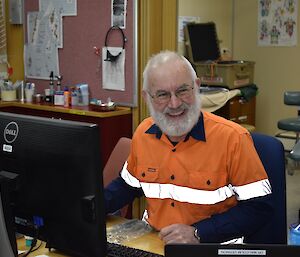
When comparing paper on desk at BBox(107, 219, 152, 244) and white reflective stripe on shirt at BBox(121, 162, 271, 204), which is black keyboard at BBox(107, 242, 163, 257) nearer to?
paper on desk at BBox(107, 219, 152, 244)

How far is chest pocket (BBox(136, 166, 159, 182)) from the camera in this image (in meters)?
1.86

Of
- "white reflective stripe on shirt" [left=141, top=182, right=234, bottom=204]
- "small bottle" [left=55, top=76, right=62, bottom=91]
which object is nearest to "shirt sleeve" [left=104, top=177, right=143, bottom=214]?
"white reflective stripe on shirt" [left=141, top=182, right=234, bottom=204]

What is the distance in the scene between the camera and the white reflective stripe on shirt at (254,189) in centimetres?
170

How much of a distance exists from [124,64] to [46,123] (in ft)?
7.61

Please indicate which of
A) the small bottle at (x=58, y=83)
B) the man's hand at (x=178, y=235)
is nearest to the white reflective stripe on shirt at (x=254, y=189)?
the man's hand at (x=178, y=235)

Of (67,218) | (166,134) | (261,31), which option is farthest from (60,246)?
(261,31)

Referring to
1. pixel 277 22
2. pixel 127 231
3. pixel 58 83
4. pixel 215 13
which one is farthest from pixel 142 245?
pixel 277 22

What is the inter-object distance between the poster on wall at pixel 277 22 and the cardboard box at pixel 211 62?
73 centimetres

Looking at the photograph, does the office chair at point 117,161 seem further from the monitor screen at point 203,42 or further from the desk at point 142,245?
the monitor screen at point 203,42

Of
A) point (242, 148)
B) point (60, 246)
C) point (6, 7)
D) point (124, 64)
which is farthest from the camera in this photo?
point (6, 7)

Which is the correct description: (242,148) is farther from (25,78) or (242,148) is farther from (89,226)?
(25,78)

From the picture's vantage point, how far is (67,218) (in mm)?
1252

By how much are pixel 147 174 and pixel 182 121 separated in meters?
0.24

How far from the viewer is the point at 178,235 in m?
1.56
